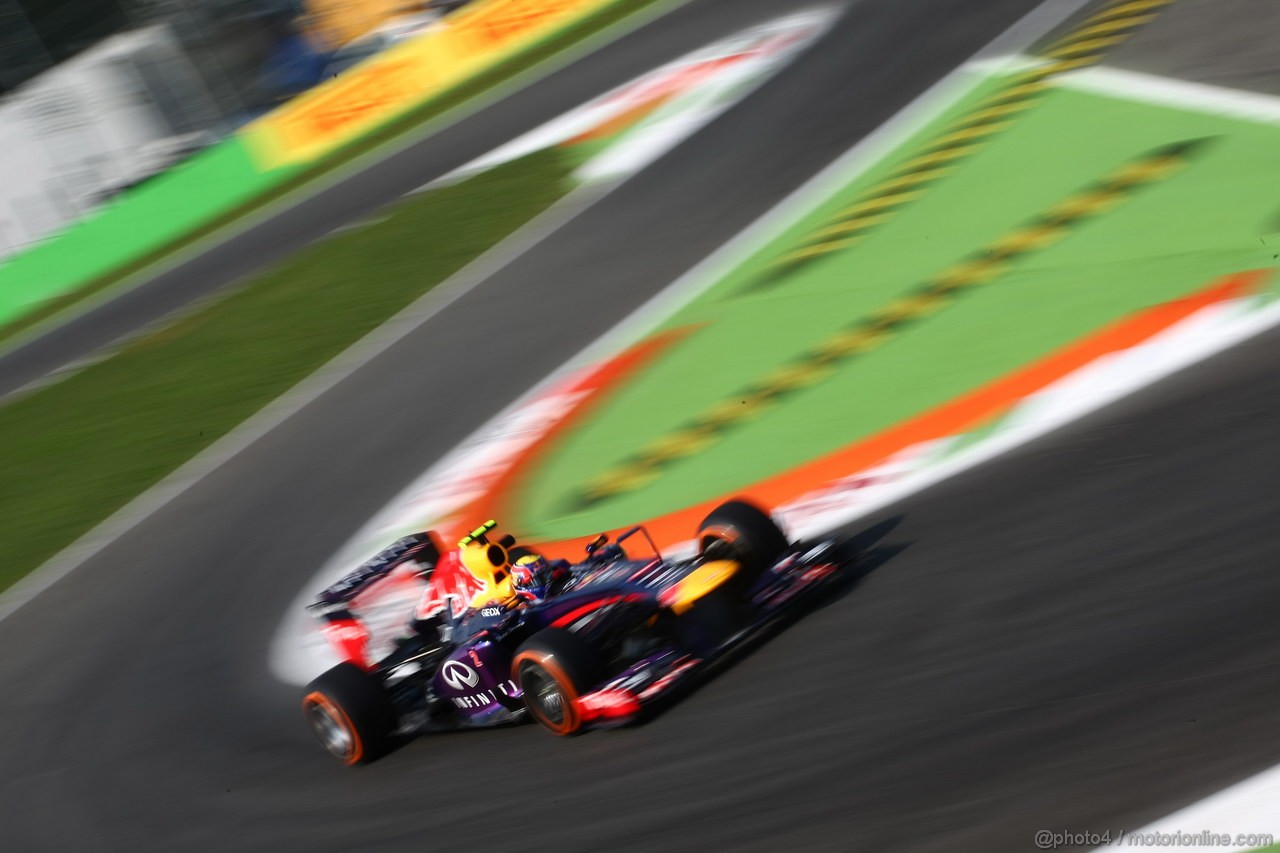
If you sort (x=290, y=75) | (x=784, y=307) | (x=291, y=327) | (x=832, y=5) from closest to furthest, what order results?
(x=784, y=307) → (x=291, y=327) → (x=832, y=5) → (x=290, y=75)

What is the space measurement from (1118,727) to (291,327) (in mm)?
12416

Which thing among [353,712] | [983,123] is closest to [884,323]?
[983,123]

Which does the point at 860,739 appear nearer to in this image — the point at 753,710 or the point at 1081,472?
the point at 753,710

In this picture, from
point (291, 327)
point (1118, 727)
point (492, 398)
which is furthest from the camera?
point (291, 327)

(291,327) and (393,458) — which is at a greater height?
(291,327)

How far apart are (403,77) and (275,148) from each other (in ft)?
7.85

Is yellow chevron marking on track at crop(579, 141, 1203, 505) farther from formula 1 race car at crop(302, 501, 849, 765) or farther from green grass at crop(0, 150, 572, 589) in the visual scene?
green grass at crop(0, 150, 572, 589)

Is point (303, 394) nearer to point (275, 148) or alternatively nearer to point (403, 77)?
point (275, 148)

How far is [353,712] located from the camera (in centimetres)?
805

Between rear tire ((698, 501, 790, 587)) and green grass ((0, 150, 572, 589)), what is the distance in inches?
324

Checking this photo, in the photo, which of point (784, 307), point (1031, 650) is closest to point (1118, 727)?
point (1031, 650)

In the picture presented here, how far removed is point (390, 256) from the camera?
17047mm

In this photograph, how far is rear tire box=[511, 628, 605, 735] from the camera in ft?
22.9

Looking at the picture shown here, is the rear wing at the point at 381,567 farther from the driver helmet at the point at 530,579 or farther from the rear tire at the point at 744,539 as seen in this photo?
the rear tire at the point at 744,539
